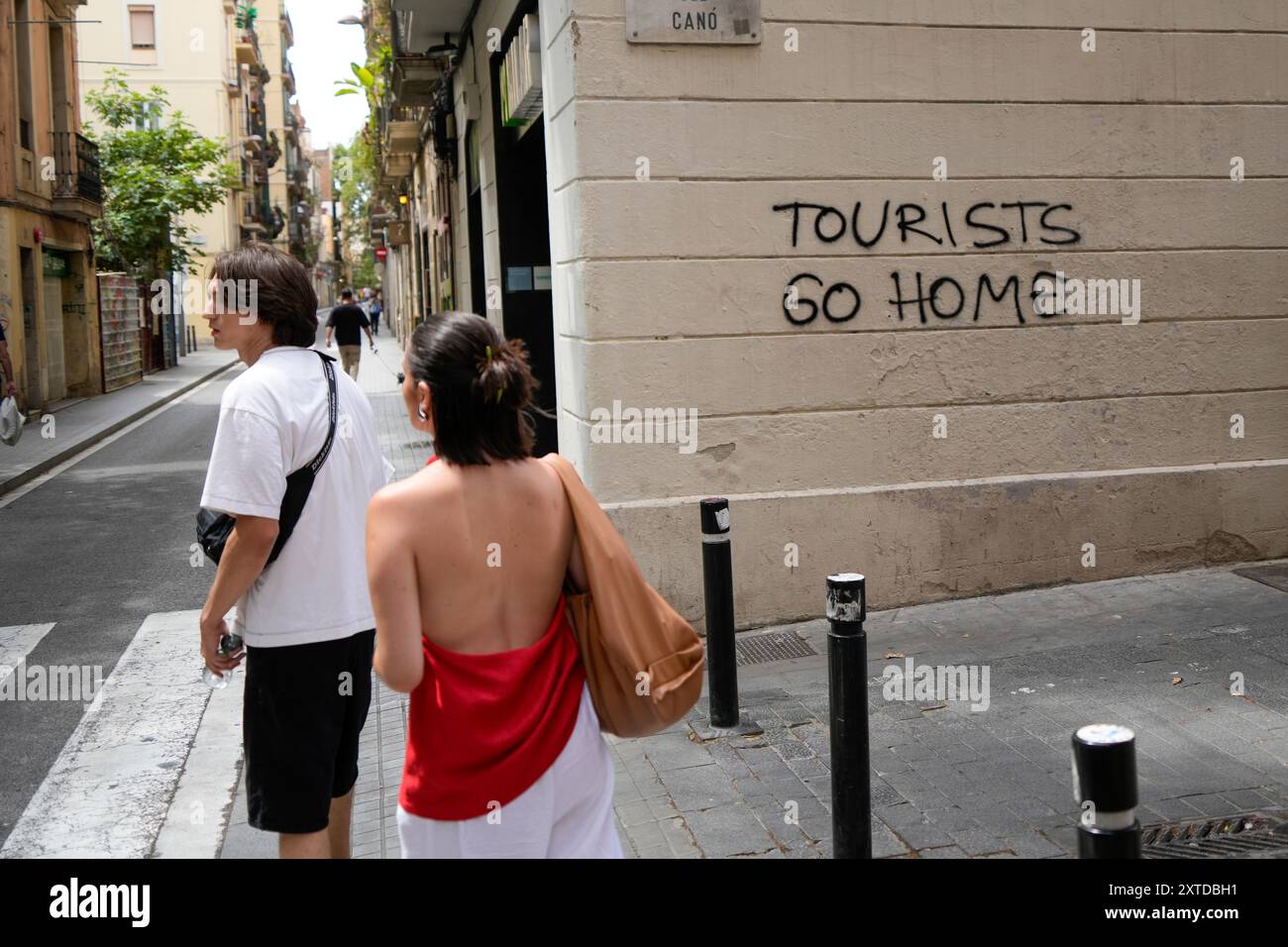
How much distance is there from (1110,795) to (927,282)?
5146 mm

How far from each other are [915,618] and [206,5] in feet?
156

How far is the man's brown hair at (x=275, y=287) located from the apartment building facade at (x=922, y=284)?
332 cm

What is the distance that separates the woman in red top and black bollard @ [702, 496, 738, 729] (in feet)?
8.55

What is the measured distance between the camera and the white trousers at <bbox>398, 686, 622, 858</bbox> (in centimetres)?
266

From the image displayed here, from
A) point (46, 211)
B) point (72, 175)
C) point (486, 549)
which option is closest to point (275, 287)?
point (486, 549)

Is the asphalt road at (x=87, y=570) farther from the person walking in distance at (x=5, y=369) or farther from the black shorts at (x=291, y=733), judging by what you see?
the black shorts at (x=291, y=733)

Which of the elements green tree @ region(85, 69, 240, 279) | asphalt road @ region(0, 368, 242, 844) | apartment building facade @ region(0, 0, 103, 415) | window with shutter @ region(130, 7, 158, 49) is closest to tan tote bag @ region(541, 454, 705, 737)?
asphalt road @ region(0, 368, 242, 844)

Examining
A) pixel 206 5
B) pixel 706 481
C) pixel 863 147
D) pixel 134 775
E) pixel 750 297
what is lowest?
pixel 134 775

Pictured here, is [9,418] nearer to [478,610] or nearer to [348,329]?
[348,329]

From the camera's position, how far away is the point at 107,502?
477 inches

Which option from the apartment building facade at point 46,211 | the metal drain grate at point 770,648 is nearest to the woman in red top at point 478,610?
the metal drain grate at point 770,648

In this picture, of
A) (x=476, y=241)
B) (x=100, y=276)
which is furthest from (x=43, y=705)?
(x=100, y=276)

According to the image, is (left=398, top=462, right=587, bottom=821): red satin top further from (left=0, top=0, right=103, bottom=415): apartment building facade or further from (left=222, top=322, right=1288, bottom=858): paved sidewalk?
(left=0, top=0, right=103, bottom=415): apartment building facade
